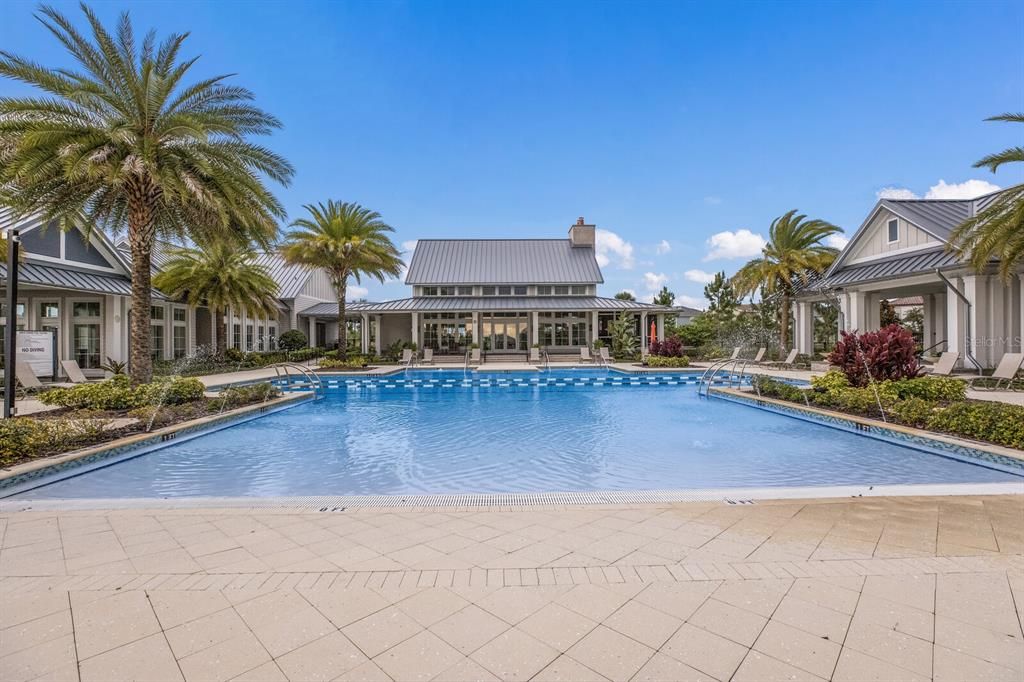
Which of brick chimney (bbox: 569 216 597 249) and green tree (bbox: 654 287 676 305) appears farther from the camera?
green tree (bbox: 654 287 676 305)

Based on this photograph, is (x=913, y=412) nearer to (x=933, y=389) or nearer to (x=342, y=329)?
(x=933, y=389)

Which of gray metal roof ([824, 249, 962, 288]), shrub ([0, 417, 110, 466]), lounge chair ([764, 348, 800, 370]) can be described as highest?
gray metal roof ([824, 249, 962, 288])

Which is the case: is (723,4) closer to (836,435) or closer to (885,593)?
(836,435)

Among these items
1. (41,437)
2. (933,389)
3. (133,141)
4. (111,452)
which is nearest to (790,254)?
(933,389)

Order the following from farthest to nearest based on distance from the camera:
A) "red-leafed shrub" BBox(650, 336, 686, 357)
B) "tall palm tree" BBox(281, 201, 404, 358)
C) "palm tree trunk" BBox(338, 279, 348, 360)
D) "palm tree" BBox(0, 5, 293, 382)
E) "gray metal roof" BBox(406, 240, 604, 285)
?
"gray metal roof" BBox(406, 240, 604, 285) → "palm tree trunk" BBox(338, 279, 348, 360) → "tall palm tree" BBox(281, 201, 404, 358) → "red-leafed shrub" BBox(650, 336, 686, 357) → "palm tree" BBox(0, 5, 293, 382)

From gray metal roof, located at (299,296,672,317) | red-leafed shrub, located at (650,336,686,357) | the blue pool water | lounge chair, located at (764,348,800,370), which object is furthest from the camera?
gray metal roof, located at (299,296,672,317)

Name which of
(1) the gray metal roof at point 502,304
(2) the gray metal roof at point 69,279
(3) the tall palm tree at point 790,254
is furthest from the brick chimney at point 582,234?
(2) the gray metal roof at point 69,279

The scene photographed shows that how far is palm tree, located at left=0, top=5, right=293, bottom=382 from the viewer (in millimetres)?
9859

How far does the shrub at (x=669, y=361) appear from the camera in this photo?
21453 mm

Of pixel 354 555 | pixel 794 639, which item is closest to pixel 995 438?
pixel 794 639

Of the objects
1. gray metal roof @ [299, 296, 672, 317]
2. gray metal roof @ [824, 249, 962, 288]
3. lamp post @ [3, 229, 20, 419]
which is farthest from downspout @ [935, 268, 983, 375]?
lamp post @ [3, 229, 20, 419]

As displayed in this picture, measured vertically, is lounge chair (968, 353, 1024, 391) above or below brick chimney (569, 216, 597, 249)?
below

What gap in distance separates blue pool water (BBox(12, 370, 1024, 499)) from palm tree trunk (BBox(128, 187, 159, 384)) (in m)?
3.02

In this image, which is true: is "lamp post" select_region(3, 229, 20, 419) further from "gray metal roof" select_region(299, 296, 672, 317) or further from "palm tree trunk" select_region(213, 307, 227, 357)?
"gray metal roof" select_region(299, 296, 672, 317)
